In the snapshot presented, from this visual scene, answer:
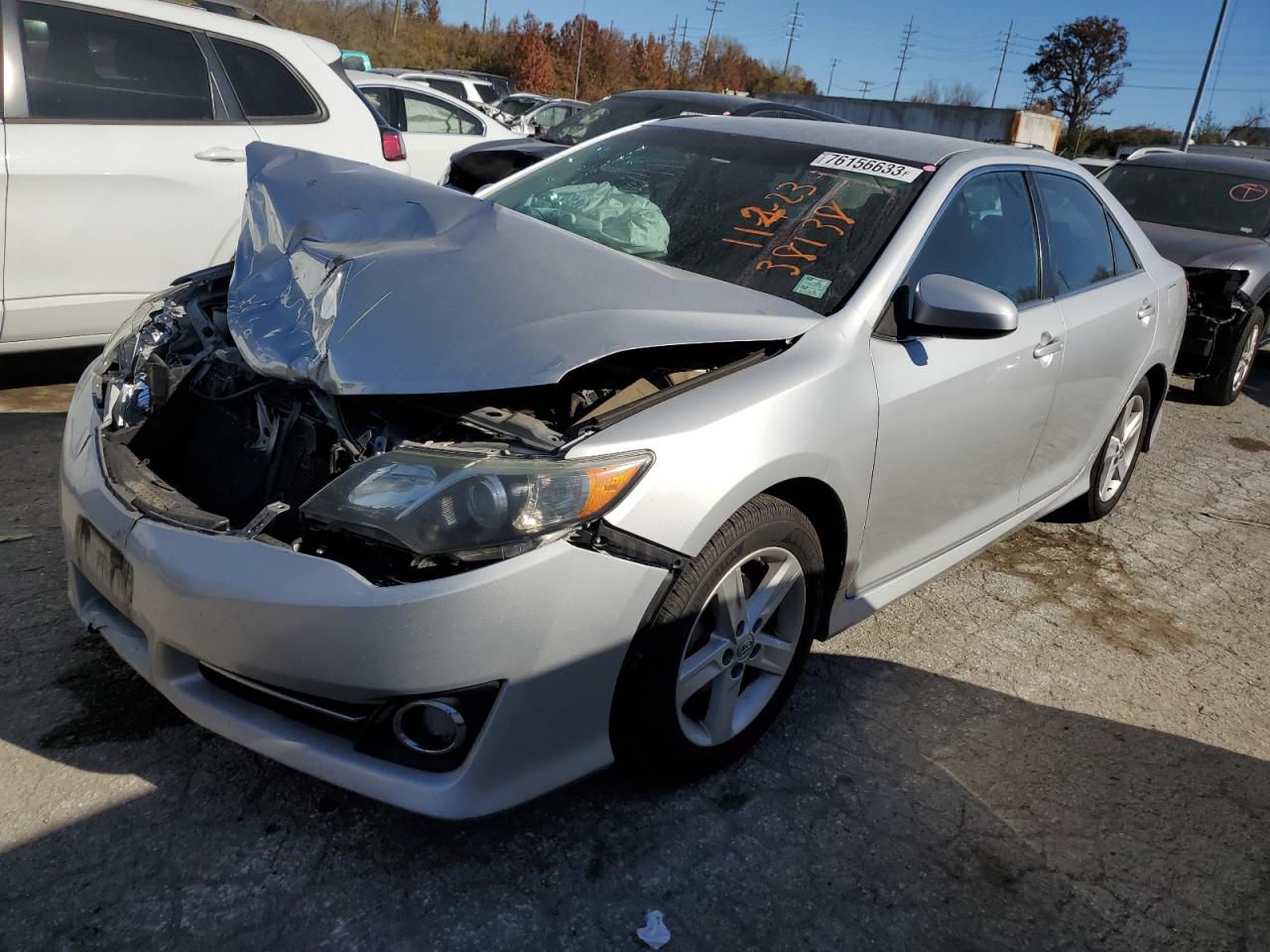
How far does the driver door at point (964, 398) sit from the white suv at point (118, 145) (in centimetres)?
352

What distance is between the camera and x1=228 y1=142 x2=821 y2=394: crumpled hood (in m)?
2.23

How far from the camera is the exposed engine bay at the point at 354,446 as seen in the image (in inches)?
80.2

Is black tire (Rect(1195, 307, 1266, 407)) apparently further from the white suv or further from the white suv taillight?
the white suv

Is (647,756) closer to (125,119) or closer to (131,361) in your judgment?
(131,361)

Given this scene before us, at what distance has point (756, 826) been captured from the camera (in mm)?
2484

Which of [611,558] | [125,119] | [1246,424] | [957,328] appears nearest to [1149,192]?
[1246,424]

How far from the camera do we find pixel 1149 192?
336 inches

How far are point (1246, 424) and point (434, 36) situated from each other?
193 ft

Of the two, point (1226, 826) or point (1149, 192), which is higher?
point (1149, 192)

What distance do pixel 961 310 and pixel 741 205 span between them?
809 millimetres

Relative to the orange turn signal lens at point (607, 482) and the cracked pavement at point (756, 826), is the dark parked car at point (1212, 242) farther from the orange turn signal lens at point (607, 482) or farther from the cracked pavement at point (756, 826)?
the orange turn signal lens at point (607, 482)

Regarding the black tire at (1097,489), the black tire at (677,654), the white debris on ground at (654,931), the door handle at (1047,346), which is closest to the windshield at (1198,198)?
the black tire at (1097,489)

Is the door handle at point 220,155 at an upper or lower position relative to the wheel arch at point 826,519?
upper

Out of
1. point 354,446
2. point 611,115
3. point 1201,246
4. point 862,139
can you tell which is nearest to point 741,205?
point 862,139
